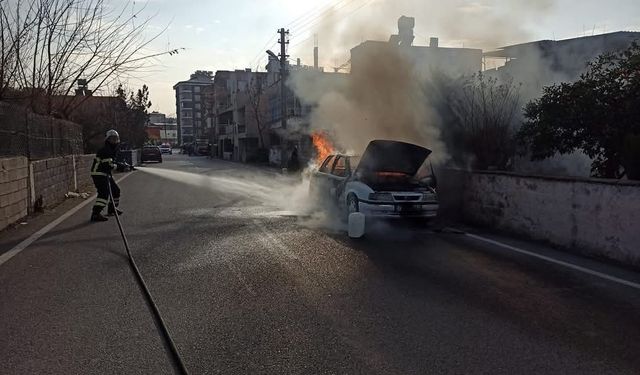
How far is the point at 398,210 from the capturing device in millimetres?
8750

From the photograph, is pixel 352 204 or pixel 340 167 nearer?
pixel 352 204

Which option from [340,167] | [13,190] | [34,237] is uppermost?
[340,167]

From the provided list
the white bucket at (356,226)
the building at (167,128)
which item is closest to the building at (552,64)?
the white bucket at (356,226)

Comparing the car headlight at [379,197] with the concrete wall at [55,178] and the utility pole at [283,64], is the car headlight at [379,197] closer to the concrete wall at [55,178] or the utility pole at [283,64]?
the concrete wall at [55,178]

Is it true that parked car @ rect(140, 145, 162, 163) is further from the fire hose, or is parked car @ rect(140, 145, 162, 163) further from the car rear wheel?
the fire hose

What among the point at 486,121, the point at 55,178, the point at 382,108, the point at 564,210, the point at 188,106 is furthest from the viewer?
the point at 188,106

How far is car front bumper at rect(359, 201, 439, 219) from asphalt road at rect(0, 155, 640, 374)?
71 cm

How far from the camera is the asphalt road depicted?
3.58 metres

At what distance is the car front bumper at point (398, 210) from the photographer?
8742 mm

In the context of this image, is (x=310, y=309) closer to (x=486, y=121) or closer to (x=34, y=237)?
(x=34, y=237)

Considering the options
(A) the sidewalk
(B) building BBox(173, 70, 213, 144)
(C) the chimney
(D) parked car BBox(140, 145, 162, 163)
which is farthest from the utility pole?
(B) building BBox(173, 70, 213, 144)

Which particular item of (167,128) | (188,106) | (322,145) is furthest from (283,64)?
(167,128)

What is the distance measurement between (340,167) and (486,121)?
3754 millimetres

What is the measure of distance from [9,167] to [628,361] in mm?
8870
